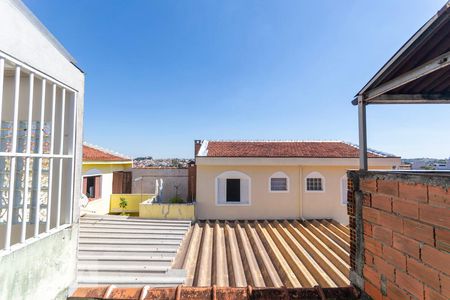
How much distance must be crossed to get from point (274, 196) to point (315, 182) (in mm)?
2497

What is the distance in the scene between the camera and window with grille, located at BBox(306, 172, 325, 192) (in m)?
13.1

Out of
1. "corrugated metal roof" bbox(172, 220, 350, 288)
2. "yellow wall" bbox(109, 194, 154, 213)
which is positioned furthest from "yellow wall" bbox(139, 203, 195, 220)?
"yellow wall" bbox(109, 194, 154, 213)

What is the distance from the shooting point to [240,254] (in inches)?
306

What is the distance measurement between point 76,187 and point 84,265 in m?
3.97

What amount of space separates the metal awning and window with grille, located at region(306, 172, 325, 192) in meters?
10.2

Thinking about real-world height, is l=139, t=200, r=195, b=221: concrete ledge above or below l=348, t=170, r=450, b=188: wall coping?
below

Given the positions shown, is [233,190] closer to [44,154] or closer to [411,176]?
[44,154]

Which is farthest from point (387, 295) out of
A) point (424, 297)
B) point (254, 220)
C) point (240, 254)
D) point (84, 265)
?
point (254, 220)

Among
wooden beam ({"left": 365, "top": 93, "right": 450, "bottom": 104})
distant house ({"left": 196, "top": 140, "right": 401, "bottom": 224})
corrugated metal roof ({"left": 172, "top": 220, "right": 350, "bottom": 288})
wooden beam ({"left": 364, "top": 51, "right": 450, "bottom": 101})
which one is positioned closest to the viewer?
wooden beam ({"left": 364, "top": 51, "right": 450, "bottom": 101})

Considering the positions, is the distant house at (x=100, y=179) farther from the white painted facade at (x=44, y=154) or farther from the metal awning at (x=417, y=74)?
the metal awning at (x=417, y=74)

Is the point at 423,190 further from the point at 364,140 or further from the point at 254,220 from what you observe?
the point at 254,220

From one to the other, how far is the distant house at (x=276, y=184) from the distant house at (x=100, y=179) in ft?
19.2

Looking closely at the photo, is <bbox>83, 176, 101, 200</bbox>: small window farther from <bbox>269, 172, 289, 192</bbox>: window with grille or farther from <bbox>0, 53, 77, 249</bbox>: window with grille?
<bbox>269, 172, 289, 192</bbox>: window with grille

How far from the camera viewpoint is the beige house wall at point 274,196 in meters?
12.7
